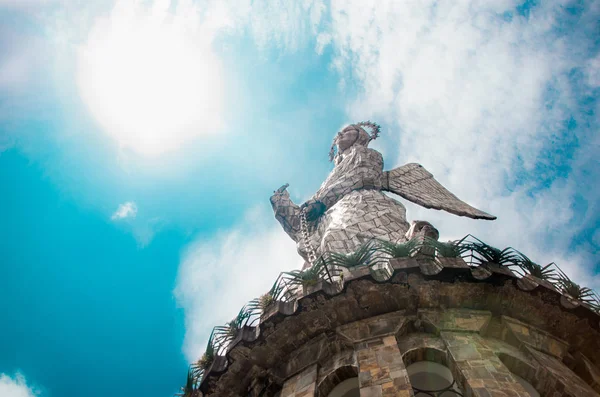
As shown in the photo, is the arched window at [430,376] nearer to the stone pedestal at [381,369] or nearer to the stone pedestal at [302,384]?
the stone pedestal at [381,369]

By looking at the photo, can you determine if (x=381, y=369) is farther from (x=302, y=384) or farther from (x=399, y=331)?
(x=302, y=384)

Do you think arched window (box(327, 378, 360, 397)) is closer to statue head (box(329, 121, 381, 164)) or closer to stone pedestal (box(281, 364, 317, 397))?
stone pedestal (box(281, 364, 317, 397))

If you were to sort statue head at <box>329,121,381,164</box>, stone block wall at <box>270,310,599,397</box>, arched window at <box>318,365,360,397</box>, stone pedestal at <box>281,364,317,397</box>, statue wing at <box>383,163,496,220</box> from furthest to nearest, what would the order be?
1. statue head at <box>329,121,381,164</box>
2. statue wing at <box>383,163,496,220</box>
3. arched window at <box>318,365,360,397</box>
4. stone pedestal at <box>281,364,317,397</box>
5. stone block wall at <box>270,310,599,397</box>

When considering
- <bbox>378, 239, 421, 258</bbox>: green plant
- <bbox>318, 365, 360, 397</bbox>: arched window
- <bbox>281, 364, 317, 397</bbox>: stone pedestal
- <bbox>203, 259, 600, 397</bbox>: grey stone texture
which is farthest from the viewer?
<bbox>378, 239, 421, 258</bbox>: green plant

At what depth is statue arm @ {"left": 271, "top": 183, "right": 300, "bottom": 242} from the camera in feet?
50.3

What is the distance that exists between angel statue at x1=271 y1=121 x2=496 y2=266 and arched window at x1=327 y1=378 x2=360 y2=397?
394 centimetres

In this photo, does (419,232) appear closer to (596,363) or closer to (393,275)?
(393,275)

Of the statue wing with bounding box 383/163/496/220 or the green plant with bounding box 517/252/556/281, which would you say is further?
the statue wing with bounding box 383/163/496/220

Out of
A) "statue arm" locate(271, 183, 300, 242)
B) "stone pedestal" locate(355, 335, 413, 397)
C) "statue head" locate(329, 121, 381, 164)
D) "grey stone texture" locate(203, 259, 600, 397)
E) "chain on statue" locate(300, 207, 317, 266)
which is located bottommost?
"stone pedestal" locate(355, 335, 413, 397)

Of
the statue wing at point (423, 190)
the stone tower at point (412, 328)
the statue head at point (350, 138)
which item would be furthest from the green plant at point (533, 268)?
the statue head at point (350, 138)

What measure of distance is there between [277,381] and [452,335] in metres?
2.99

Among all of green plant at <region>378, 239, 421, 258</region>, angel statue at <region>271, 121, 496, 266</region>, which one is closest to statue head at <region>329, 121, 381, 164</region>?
angel statue at <region>271, 121, 496, 266</region>

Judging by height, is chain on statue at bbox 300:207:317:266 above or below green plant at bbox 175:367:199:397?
above

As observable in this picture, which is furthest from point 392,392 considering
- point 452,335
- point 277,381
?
point 277,381
